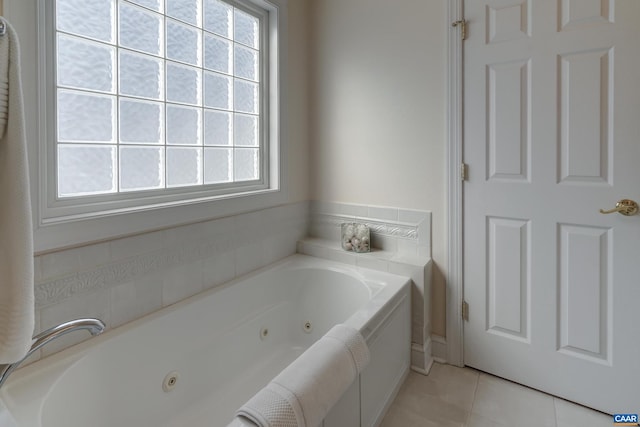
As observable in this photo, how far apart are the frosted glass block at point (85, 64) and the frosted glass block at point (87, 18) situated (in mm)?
36

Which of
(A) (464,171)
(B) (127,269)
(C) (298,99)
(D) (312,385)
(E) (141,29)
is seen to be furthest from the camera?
(C) (298,99)

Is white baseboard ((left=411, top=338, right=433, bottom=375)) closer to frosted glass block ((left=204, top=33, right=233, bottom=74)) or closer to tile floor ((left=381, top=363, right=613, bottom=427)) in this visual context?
tile floor ((left=381, top=363, right=613, bottom=427))

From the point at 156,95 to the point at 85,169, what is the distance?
0.48 meters

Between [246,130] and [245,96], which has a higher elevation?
[245,96]

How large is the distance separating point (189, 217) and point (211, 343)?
617 mm

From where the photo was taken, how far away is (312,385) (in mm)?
1059

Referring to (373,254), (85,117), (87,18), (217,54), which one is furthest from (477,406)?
(87,18)

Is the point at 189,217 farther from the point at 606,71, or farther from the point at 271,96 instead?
the point at 606,71

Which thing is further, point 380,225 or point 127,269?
point 380,225

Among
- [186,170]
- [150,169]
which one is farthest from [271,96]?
[150,169]

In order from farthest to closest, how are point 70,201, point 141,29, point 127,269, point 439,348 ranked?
point 439,348 → point 141,29 → point 127,269 → point 70,201

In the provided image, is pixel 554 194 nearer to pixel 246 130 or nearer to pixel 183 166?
pixel 246 130

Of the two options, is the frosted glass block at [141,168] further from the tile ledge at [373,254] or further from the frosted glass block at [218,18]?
the tile ledge at [373,254]

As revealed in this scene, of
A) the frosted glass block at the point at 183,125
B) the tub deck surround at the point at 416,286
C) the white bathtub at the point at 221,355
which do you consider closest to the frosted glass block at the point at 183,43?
the frosted glass block at the point at 183,125
